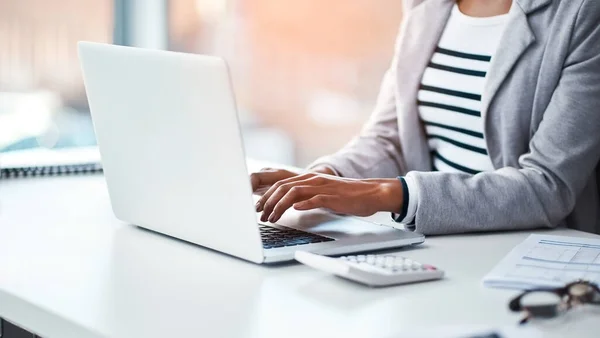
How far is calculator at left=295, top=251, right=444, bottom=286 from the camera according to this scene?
1018 mm


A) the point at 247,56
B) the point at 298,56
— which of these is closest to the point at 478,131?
the point at 298,56

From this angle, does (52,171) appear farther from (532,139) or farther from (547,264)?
(547,264)

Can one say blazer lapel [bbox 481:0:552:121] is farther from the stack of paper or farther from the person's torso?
the stack of paper

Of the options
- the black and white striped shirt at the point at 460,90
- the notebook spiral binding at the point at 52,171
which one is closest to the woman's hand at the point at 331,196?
the black and white striped shirt at the point at 460,90

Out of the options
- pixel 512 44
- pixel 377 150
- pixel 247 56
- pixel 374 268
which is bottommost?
pixel 247 56

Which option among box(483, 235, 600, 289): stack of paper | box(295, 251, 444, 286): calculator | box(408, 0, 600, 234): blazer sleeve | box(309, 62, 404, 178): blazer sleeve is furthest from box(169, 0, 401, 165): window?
box(295, 251, 444, 286): calculator

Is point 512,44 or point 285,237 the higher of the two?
point 512,44

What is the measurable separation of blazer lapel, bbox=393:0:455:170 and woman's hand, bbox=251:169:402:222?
44 cm

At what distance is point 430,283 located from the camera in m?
1.06

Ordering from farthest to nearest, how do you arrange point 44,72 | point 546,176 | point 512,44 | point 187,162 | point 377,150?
1. point 44,72
2. point 377,150
3. point 512,44
4. point 546,176
5. point 187,162

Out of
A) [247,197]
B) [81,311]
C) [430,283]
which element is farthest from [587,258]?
[81,311]

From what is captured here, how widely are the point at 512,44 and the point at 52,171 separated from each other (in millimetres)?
906

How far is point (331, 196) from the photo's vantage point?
126 centimetres

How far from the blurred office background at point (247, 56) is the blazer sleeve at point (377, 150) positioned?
3.60ft
